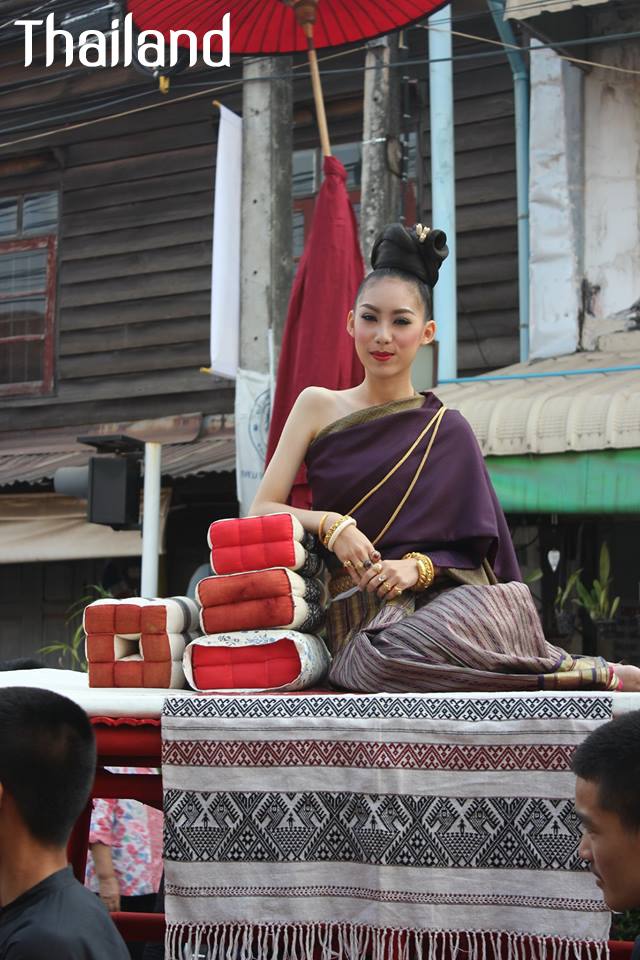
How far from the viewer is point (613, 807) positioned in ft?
5.60

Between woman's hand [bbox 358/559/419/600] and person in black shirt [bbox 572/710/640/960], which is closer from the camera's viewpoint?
person in black shirt [bbox 572/710/640/960]

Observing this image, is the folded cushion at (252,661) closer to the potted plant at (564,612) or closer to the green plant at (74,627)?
the potted plant at (564,612)

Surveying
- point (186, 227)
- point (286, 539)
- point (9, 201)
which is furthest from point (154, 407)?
point (286, 539)

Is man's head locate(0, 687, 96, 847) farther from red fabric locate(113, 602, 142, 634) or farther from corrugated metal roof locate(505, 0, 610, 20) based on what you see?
corrugated metal roof locate(505, 0, 610, 20)

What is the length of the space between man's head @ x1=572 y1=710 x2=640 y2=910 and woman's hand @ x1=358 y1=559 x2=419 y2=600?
821 millimetres

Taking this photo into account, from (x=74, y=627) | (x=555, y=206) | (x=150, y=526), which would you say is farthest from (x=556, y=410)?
(x=74, y=627)

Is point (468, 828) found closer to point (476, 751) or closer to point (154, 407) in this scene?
point (476, 751)

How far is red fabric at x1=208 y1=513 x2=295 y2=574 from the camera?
2.59 metres

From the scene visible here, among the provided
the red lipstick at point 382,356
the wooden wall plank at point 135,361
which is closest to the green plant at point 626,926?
the red lipstick at point 382,356

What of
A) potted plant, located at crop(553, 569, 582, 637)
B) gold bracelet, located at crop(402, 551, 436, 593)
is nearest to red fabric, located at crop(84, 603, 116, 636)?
gold bracelet, located at crop(402, 551, 436, 593)

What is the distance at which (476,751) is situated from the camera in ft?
6.89

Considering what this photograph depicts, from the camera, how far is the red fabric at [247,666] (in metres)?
2.51

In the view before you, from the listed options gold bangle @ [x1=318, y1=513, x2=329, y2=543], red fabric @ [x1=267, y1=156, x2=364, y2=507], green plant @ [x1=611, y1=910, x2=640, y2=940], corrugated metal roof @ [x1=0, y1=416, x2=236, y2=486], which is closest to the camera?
gold bangle @ [x1=318, y1=513, x2=329, y2=543]

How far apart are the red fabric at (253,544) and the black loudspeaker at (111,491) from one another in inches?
177
